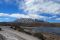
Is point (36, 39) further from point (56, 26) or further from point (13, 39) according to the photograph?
point (56, 26)

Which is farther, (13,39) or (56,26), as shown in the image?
(56,26)

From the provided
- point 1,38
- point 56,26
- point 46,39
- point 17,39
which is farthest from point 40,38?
point 56,26

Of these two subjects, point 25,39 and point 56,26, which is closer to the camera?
point 25,39

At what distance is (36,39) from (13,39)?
256cm

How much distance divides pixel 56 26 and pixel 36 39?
51268mm

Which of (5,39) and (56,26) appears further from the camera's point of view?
(56,26)

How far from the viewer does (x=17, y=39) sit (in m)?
24.8

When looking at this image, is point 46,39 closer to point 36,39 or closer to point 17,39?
point 36,39

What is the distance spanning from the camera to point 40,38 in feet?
83.8

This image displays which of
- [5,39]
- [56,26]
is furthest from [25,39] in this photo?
[56,26]

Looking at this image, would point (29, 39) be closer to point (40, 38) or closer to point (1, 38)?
Result: point (40, 38)

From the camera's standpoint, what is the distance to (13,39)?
24.5 metres

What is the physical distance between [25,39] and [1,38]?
2756 millimetres

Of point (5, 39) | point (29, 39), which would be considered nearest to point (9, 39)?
point (5, 39)
